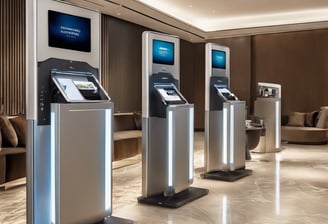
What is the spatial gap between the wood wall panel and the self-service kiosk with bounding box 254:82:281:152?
5.35 meters

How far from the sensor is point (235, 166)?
256 inches

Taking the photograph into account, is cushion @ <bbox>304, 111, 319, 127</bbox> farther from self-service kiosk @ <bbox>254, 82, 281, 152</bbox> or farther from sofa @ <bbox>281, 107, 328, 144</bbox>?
self-service kiosk @ <bbox>254, 82, 281, 152</bbox>

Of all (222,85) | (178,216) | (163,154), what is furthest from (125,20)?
(178,216)

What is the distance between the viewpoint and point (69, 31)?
3623mm

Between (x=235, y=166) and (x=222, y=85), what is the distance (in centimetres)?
133

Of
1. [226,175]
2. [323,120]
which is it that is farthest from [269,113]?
[226,175]

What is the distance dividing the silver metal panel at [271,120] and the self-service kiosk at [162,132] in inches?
190

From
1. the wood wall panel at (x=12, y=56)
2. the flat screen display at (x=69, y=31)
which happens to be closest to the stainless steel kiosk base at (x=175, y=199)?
the flat screen display at (x=69, y=31)

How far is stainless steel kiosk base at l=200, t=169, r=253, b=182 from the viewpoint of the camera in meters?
6.20

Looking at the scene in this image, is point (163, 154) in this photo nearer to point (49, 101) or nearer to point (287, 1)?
point (49, 101)

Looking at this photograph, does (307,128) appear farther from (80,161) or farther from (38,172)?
(38,172)

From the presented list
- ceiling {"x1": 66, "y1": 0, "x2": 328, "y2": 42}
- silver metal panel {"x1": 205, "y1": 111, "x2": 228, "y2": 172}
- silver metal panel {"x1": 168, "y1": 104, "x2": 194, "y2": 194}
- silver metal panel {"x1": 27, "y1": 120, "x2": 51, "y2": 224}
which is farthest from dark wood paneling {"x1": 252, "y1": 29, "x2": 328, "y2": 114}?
silver metal panel {"x1": 27, "y1": 120, "x2": 51, "y2": 224}

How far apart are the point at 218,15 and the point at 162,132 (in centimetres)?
844

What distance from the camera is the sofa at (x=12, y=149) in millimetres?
5574
